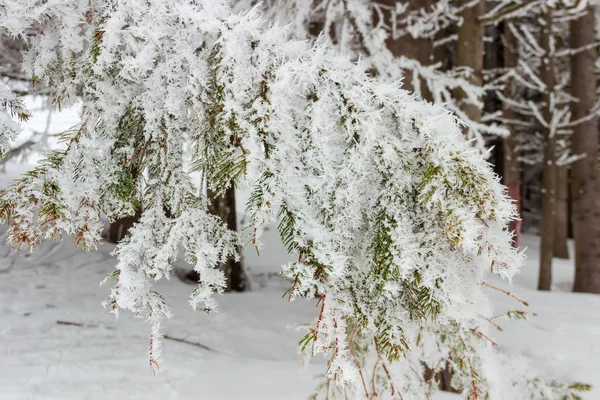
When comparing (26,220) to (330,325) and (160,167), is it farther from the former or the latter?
(330,325)

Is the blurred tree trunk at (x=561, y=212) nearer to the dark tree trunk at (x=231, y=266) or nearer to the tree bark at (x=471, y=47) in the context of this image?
the tree bark at (x=471, y=47)

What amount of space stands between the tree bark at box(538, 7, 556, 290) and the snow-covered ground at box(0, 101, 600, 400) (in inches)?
86.7

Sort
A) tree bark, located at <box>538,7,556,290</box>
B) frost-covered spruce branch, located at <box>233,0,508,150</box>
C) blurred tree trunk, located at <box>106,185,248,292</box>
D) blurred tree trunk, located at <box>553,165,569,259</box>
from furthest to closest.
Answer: blurred tree trunk, located at <box>553,165,569,259</box>, tree bark, located at <box>538,7,556,290</box>, blurred tree trunk, located at <box>106,185,248,292</box>, frost-covered spruce branch, located at <box>233,0,508,150</box>

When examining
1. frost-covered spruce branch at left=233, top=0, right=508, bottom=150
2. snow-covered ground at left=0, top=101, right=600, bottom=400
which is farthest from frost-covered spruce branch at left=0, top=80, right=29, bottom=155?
frost-covered spruce branch at left=233, top=0, right=508, bottom=150

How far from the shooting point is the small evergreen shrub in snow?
1.52 meters

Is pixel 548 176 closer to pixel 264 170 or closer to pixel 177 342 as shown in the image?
pixel 177 342

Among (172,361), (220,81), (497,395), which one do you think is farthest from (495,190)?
(172,361)

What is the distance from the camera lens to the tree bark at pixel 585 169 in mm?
7855

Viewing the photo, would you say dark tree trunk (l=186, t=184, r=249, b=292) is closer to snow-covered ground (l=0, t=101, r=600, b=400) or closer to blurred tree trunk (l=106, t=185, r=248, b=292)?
blurred tree trunk (l=106, t=185, r=248, b=292)

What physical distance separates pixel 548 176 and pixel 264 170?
885cm

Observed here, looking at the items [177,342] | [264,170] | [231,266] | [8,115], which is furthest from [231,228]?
[264,170]

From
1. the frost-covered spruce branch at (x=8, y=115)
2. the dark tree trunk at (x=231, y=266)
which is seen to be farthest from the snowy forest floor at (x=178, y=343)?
the frost-covered spruce branch at (x=8, y=115)

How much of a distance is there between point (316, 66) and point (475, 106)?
148 inches

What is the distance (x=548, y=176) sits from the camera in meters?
8.73
